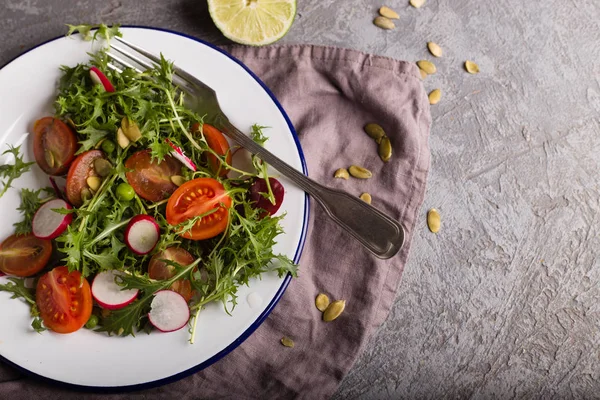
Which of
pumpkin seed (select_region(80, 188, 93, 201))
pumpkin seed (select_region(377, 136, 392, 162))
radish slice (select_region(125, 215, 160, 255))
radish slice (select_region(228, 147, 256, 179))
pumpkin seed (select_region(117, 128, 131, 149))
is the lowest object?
pumpkin seed (select_region(377, 136, 392, 162))

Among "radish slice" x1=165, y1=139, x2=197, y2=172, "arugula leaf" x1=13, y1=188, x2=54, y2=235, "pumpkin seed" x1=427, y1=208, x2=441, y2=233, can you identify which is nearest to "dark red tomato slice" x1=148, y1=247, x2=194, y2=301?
"radish slice" x1=165, y1=139, x2=197, y2=172

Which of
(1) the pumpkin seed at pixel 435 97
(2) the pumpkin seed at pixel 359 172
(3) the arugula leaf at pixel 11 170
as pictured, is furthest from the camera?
(1) the pumpkin seed at pixel 435 97

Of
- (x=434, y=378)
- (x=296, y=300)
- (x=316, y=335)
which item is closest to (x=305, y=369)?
(x=316, y=335)

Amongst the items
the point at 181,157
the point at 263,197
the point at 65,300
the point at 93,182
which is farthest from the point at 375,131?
the point at 65,300

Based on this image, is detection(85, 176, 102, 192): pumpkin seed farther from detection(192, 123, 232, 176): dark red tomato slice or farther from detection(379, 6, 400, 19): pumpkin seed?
detection(379, 6, 400, 19): pumpkin seed

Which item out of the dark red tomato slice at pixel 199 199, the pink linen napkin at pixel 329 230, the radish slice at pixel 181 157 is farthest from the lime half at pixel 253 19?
the dark red tomato slice at pixel 199 199

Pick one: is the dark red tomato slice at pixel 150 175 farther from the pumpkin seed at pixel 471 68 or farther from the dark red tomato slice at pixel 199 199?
the pumpkin seed at pixel 471 68

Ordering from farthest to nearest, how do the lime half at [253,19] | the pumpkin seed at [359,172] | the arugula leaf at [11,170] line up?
the pumpkin seed at [359,172] → the lime half at [253,19] → the arugula leaf at [11,170]

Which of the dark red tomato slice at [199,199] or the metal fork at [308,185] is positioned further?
the metal fork at [308,185]
